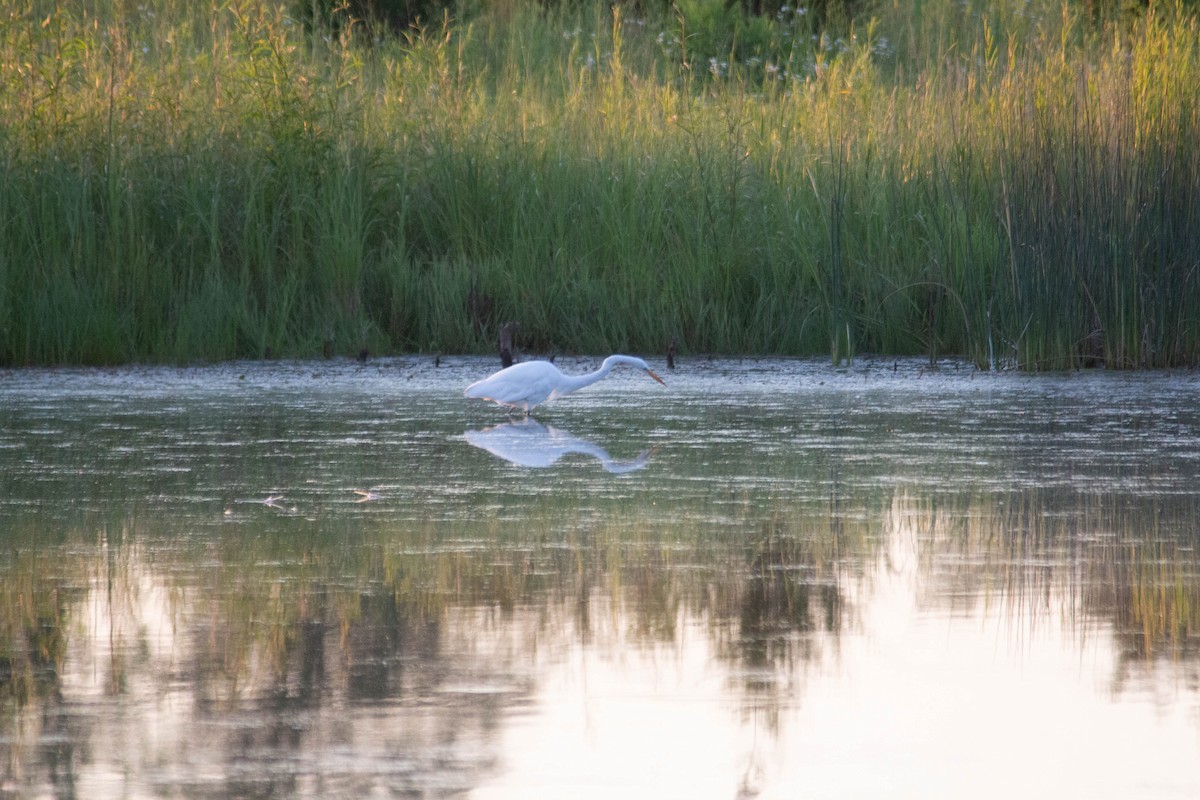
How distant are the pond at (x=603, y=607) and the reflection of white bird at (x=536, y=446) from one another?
0.03 m

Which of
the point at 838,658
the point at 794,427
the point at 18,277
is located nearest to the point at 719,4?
the point at 18,277

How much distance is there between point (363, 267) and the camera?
990 cm

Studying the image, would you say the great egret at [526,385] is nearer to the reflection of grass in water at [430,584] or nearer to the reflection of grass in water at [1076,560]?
the reflection of grass in water at [430,584]

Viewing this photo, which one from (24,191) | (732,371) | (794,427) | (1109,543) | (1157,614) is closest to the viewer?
(1157,614)

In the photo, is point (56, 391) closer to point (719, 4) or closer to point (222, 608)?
point (222, 608)

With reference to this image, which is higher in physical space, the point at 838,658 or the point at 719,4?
the point at 719,4

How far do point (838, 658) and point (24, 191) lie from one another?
729 centimetres

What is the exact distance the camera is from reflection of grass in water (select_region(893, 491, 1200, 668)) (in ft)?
12.5

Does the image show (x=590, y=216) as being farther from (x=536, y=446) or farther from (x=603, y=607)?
(x=603, y=607)

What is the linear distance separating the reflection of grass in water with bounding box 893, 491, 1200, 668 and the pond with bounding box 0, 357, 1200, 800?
0.02 metres

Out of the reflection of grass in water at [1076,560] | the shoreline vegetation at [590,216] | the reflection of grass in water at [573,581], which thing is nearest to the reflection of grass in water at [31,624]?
the reflection of grass in water at [573,581]

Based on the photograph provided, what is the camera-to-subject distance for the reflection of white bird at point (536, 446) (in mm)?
→ 6176

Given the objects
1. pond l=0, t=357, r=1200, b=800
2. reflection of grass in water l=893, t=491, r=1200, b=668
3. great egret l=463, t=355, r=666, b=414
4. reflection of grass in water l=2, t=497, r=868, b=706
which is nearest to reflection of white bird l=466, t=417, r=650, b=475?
pond l=0, t=357, r=1200, b=800

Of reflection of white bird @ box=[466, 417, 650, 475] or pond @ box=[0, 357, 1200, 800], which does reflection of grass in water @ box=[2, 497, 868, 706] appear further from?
reflection of white bird @ box=[466, 417, 650, 475]
